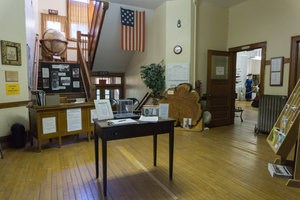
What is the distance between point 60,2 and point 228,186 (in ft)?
32.3

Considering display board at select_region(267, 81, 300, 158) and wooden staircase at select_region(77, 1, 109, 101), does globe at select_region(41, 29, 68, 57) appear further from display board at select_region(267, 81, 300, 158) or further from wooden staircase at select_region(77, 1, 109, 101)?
display board at select_region(267, 81, 300, 158)

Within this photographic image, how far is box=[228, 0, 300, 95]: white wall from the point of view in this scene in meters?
4.51

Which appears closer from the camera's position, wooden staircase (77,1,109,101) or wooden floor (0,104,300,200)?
wooden floor (0,104,300,200)

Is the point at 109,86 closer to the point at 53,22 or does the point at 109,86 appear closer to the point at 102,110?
the point at 53,22

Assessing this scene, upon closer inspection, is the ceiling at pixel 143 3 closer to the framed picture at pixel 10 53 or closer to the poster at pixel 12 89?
the framed picture at pixel 10 53

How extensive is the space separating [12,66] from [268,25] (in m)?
6.14

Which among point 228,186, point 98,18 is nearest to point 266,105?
point 228,186

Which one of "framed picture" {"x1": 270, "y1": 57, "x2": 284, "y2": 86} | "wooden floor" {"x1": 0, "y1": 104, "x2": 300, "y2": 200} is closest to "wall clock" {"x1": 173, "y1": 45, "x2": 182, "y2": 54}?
"framed picture" {"x1": 270, "y1": 57, "x2": 284, "y2": 86}

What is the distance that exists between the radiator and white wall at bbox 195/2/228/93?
160 centimetres

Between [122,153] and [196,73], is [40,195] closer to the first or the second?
[122,153]

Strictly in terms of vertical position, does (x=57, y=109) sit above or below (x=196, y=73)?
below

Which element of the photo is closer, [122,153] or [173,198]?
[173,198]

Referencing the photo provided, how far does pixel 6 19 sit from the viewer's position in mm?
3990

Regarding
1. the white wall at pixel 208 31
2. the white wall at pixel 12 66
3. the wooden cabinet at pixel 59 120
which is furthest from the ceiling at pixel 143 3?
the wooden cabinet at pixel 59 120
